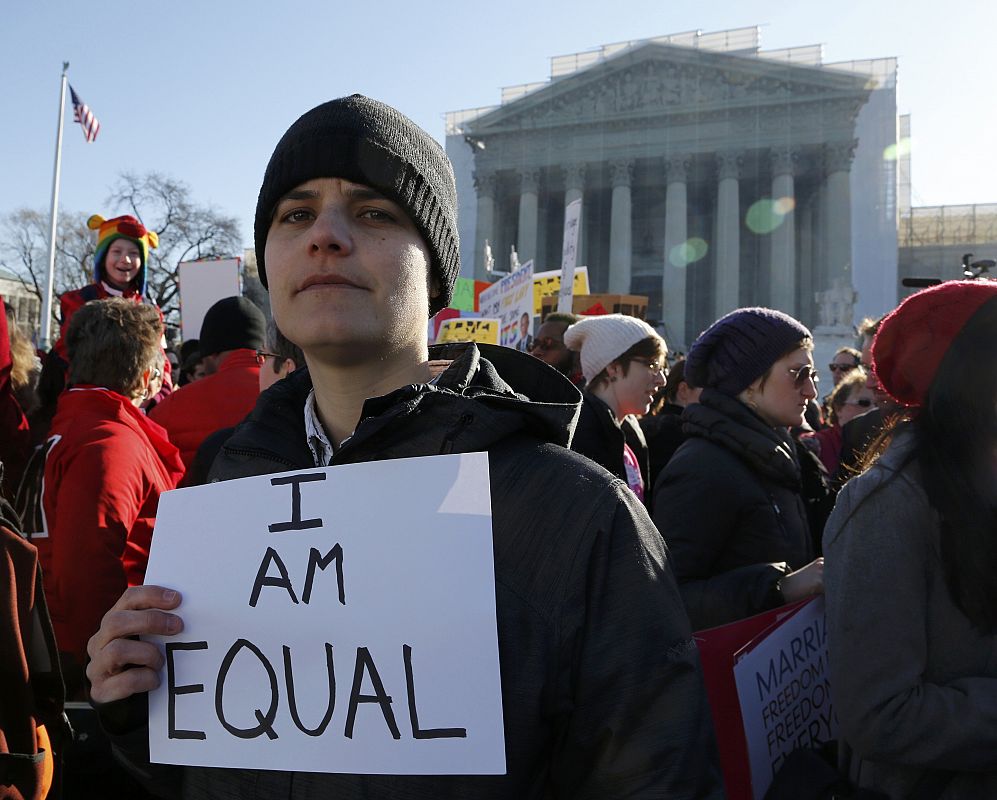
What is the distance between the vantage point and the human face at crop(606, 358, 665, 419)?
14.1 feet

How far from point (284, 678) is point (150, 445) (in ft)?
7.61

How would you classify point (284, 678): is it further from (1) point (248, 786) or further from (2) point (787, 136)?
(2) point (787, 136)

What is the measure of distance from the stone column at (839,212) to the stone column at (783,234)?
1.79 meters

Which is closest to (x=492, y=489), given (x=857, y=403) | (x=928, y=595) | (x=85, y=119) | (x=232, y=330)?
(x=928, y=595)

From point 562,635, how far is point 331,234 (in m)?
0.79

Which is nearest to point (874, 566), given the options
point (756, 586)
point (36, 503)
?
point (756, 586)

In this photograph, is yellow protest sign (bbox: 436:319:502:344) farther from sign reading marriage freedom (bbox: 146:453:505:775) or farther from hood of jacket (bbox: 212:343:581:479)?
sign reading marriage freedom (bbox: 146:453:505:775)

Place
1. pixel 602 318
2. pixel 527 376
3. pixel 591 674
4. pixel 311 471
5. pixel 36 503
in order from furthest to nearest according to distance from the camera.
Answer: pixel 602 318 < pixel 36 503 < pixel 527 376 < pixel 311 471 < pixel 591 674

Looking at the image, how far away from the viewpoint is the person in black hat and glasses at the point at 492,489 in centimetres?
124

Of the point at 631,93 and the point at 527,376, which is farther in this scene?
the point at 631,93

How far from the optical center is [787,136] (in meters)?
42.7

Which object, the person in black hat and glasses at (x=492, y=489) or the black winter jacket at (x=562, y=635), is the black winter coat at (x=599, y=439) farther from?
the black winter jacket at (x=562, y=635)

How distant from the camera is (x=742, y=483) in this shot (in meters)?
3.03

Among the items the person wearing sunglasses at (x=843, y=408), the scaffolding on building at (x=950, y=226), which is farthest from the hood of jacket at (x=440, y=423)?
the scaffolding on building at (x=950, y=226)
